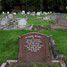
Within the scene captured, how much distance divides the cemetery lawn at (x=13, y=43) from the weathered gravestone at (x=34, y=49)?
1476 millimetres

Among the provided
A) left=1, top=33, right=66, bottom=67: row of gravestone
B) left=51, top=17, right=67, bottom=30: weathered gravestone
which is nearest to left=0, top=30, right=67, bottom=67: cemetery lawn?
left=51, top=17, right=67, bottom=30: weathered gravestone

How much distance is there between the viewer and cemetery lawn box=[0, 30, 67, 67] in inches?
535

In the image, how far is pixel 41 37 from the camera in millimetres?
11367

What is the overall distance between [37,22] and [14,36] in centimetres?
333

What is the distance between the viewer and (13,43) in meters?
15.5

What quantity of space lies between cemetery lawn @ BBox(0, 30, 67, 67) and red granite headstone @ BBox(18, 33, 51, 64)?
148cm

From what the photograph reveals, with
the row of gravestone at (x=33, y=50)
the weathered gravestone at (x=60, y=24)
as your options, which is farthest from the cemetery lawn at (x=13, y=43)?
the row of gravestone at (x=33, y=50)

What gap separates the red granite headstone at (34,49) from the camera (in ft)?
37.3

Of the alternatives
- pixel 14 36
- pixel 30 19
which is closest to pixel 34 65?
pixel 14 36

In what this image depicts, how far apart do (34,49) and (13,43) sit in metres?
4.17

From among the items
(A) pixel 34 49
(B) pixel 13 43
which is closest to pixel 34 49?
(A) pixel 34 49

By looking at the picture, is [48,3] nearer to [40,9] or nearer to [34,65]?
[40,9]

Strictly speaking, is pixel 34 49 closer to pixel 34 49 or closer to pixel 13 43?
pixel 34 49

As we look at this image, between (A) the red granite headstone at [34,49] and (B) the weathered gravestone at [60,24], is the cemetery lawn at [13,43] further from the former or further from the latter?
(A) the red granite headstone at [34,49]
